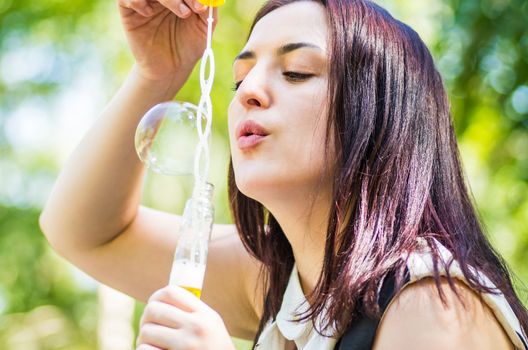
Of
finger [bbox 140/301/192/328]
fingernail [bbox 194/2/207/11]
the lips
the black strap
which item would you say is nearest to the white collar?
the black strap

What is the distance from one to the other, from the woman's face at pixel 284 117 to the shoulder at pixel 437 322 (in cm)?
35

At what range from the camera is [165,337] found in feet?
4.44

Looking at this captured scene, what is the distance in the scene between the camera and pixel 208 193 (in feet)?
4.98

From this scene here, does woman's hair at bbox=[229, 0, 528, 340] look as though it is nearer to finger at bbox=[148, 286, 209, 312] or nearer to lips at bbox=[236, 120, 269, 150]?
lips at bbox=[236, 120, 269, 150]

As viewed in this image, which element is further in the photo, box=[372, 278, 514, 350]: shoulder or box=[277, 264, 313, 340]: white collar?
box=[277, 264, 313, 340]: white collar

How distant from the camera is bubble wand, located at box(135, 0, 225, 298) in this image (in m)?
1.43

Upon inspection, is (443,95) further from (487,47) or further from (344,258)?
(487,47)

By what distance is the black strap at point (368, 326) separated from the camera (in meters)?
1.57

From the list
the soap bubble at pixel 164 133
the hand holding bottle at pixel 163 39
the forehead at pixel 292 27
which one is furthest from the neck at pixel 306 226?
the hand holding bottle at pixel 163 39

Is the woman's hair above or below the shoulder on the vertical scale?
above

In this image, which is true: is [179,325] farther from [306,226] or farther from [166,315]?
[306,226]

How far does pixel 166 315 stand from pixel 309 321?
0.54 metres

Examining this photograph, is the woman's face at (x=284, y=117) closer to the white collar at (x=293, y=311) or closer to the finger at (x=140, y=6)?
the white collar at (x=293, y=311)

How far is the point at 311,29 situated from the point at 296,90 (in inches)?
6.7
